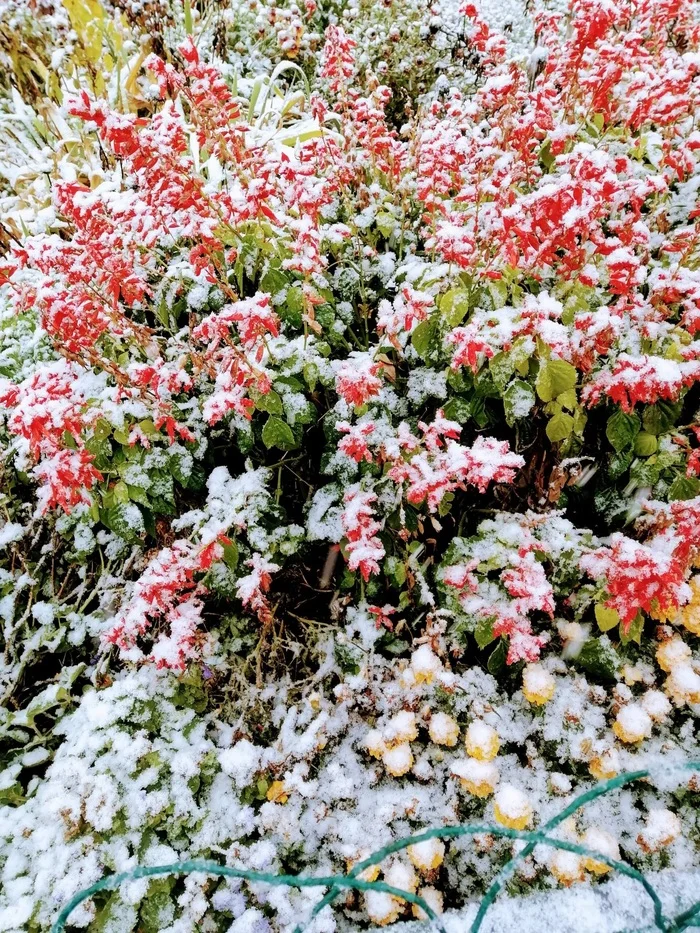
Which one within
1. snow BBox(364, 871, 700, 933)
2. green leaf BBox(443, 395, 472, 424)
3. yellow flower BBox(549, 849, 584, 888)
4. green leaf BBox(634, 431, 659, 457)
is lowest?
yellow flower BBox(549, 849, 584, 888)

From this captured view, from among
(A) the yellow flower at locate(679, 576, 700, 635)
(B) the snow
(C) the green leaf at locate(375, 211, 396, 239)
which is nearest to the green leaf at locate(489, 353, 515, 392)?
(C) the green leaf at locate(375, 211, 396, 239)

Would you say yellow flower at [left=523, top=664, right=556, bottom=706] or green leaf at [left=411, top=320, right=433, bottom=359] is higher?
green leaf at [left=411, top=320, right=433, bottom=359]

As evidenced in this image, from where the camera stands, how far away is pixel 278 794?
1659mm

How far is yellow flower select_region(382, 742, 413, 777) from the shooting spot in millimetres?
1651

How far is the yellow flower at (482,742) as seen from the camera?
159cm

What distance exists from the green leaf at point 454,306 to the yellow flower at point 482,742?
1104 mm

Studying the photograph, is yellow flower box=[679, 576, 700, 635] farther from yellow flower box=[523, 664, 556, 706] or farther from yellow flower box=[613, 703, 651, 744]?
yellow flower box=[523, 664, 556, 706]

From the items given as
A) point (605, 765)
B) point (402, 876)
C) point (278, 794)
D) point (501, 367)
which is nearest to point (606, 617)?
point (605, 765)

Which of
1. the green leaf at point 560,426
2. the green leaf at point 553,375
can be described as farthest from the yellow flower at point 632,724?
the green leaf at point 553,375

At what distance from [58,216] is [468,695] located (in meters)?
2.71

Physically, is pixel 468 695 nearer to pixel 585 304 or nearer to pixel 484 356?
pixel 484 356

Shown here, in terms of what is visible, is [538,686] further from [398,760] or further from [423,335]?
[423,335]

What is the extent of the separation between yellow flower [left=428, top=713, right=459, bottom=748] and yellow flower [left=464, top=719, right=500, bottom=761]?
2.1 inches

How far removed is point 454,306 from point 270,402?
1.87ft
